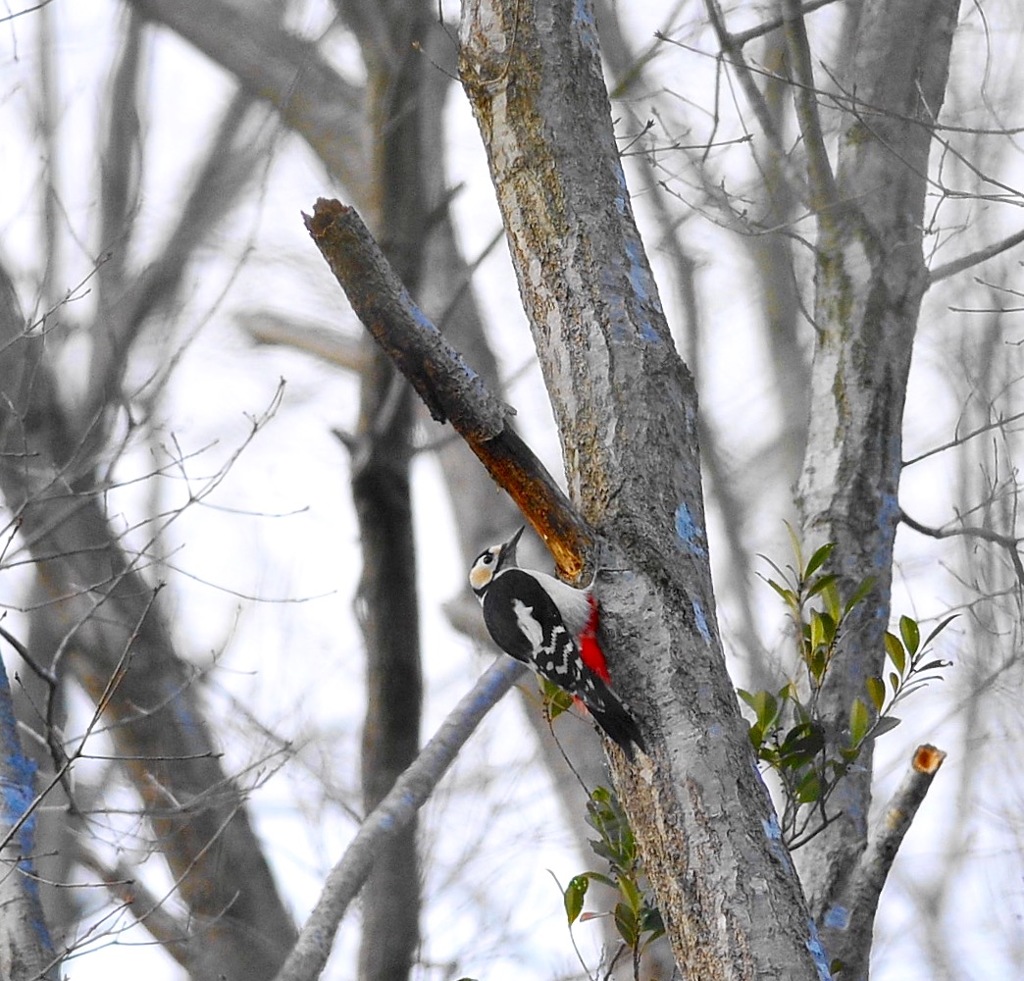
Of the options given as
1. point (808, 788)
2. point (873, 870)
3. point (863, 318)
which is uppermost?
point (863, 318)

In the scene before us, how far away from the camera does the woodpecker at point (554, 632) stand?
7.97 ft

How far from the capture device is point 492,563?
14.6 feet

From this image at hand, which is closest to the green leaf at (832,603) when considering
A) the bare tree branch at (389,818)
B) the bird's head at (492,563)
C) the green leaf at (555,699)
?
the green leaf at (555,699)

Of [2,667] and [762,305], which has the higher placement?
[762,305]

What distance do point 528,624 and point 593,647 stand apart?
911 millimetres

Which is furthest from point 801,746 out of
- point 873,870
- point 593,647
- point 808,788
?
point 593,647

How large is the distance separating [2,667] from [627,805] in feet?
6.10

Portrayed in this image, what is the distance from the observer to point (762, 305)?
7438mm

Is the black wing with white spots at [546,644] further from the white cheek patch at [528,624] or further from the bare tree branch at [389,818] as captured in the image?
the bare tree branch at [389,818]

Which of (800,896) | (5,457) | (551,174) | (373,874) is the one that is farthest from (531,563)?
(800,896)

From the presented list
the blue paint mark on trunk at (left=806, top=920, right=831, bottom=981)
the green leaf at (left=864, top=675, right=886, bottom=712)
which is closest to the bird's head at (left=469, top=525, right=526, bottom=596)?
the green leaf at (left=864, top=675, right=886, bottom=712)

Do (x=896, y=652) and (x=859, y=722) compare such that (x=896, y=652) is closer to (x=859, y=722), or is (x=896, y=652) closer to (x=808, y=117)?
(x=859, y=722)

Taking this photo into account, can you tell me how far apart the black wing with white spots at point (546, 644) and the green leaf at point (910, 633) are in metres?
0.72

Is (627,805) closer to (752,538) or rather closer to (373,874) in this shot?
(373,874)
